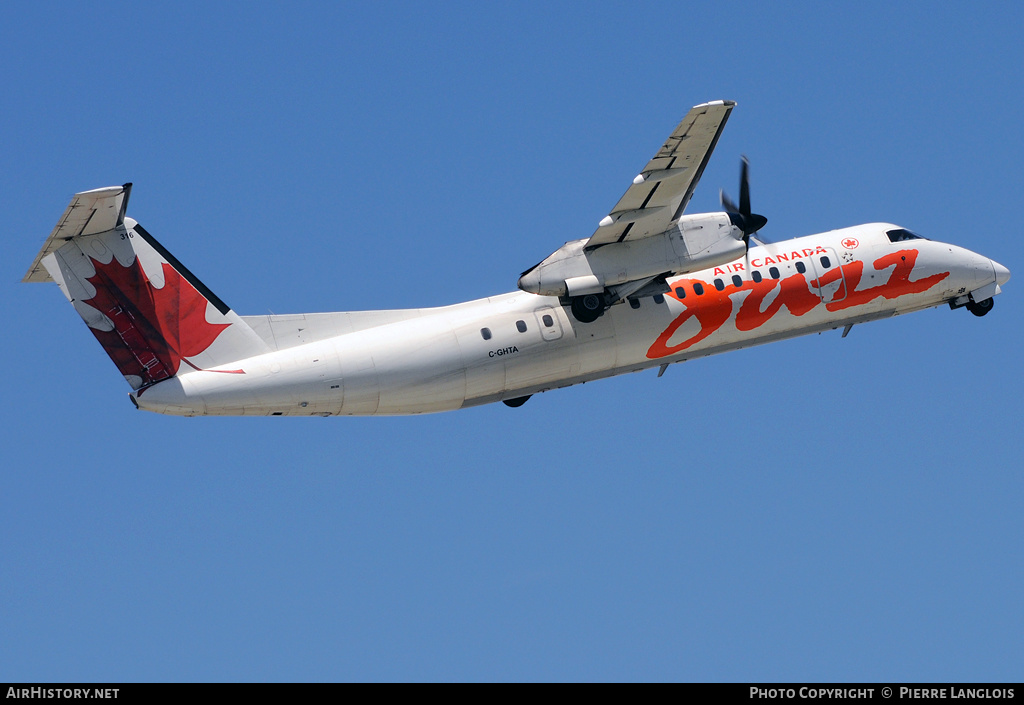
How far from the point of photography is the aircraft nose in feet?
103

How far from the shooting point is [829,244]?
29.4 m

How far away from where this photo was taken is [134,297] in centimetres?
2423

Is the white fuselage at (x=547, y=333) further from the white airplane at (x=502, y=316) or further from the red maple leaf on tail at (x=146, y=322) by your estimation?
the red maple leaf on tail at (x=146, y=322)

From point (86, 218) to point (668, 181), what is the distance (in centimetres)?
1097

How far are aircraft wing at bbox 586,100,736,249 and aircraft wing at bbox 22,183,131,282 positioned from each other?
358 inches

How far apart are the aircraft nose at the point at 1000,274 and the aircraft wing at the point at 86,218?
67.2 feet

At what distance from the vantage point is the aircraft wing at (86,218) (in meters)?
22.9

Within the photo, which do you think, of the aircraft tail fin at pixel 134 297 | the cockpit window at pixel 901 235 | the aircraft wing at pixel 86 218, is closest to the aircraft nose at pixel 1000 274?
the cockpit window at pixel 901 235

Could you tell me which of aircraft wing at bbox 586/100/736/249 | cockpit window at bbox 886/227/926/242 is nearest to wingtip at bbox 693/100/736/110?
aircraft wing at bbox 586/100/736/249

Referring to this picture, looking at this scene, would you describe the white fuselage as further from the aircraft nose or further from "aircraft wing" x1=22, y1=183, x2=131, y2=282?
"aircraft wing" x1=22, y1=183, x2=131, y2=282
